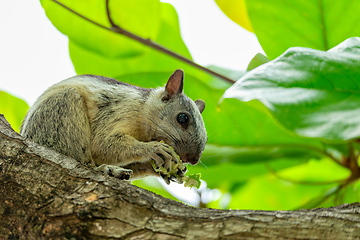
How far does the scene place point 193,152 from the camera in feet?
4.92

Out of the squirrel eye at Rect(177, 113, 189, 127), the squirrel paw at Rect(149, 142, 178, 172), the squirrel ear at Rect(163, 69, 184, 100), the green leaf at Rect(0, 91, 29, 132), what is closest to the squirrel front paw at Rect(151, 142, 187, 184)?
the squirrel paw at Rect(149, 142, 178, 172)

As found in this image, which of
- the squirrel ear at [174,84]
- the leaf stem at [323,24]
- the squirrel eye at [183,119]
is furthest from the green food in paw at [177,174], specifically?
the leaf stem at [323,24]

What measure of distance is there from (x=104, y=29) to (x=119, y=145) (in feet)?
2.00

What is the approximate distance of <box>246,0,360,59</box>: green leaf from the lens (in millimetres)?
1424

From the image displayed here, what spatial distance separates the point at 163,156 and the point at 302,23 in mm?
749

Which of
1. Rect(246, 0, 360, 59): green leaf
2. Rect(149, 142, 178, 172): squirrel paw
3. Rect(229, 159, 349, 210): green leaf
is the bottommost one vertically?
Rect(229, 159, 349, 210): green leaf

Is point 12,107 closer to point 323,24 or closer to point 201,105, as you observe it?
point 201,105

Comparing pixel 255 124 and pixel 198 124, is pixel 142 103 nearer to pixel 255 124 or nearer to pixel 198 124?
pixel 198 124

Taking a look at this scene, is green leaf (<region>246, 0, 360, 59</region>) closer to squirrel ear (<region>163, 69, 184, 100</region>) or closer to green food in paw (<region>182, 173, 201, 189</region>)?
squirrel ear (<region>163, 69, 184, 100</region>)

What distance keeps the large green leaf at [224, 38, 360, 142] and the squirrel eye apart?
2.23 feet

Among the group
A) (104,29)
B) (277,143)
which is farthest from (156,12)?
(277,143)

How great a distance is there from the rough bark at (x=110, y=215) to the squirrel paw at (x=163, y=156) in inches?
13.4

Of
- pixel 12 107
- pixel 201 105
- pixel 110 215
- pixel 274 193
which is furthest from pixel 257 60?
pixel 12 107

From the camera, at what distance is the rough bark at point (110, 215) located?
87cm
